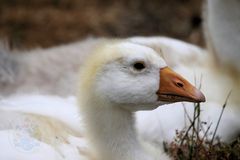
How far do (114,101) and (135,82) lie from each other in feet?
0.34

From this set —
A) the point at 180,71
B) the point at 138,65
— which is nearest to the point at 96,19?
the point at 180,71

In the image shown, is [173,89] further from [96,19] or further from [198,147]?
[96,19]

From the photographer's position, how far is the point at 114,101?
9.89 feet

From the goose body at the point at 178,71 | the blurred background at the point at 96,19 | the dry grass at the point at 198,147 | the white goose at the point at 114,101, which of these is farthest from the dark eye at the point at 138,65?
the blurred background at the point at 96,19

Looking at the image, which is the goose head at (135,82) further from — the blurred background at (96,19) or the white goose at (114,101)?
the blurred background at (96,19)

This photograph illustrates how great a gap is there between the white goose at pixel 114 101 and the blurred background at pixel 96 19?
3112 millimetres

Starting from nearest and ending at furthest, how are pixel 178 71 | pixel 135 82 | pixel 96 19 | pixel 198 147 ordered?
1. pixel 135 82
2. pixel 198 147
3. pixel 178 71
4. pixel 96 19

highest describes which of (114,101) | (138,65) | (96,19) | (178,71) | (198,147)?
(138,65)

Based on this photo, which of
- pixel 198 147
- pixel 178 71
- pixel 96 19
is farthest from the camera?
pixel 96 19

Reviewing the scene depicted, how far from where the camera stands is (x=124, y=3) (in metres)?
6.67

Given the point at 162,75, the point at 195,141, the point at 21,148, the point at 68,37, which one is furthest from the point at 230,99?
the point at 68,37

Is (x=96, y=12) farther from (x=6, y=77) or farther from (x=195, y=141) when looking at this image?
(x=195, y=141)

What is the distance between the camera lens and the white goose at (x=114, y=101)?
3.01 m

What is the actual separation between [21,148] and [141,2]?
3845mm
